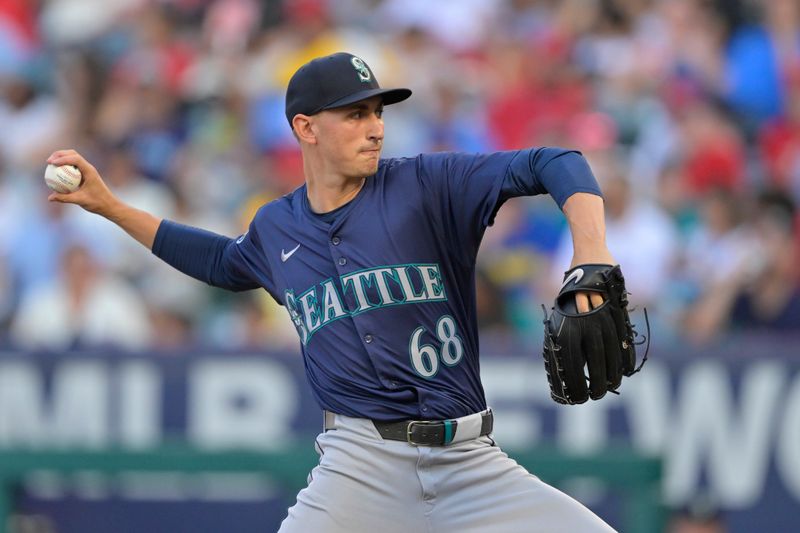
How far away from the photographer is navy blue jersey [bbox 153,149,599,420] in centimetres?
380

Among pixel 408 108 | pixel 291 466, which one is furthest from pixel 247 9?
pixel 291 466

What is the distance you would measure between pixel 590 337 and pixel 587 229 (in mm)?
272

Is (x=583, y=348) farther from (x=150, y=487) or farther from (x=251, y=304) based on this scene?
(x=251, y=304)

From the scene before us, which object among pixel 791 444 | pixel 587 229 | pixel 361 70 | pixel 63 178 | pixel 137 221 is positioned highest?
pixel 361 70

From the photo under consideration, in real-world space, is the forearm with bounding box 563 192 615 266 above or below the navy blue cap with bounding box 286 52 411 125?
below

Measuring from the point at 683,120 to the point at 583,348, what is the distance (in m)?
5.33

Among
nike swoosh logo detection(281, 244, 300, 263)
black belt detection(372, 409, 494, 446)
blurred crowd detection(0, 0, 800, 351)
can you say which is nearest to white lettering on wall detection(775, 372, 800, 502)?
blurred crowd detection(0, 0, 800, 351)

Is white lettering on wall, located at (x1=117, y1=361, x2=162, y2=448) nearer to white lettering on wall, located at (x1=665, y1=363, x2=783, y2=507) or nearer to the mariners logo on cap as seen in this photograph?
white lettering on wall, located at (x1=665, y1=363, x2=783, y2=507)

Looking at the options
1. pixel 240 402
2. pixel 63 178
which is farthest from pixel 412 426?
pixel 240 402

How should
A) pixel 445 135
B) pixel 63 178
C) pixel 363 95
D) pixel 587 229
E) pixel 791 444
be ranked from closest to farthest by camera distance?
pixel 587 229 → pixel 363 95 → pixel 63 178 → pixel 791 444 → pixel 445 135

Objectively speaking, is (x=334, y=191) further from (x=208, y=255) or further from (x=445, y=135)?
(x=445, y=135)

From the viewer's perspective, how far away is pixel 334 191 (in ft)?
13.0

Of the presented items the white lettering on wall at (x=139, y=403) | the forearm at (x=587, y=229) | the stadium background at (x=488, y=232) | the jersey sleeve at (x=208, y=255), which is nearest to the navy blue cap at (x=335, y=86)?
the jersey sleeve at (x=208, y=255)

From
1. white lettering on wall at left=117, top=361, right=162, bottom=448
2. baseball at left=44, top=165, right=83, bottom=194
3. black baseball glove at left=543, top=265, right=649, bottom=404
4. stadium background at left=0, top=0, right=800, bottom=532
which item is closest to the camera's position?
black baseball glove at left=543, top=265, right=649, bottom=404
